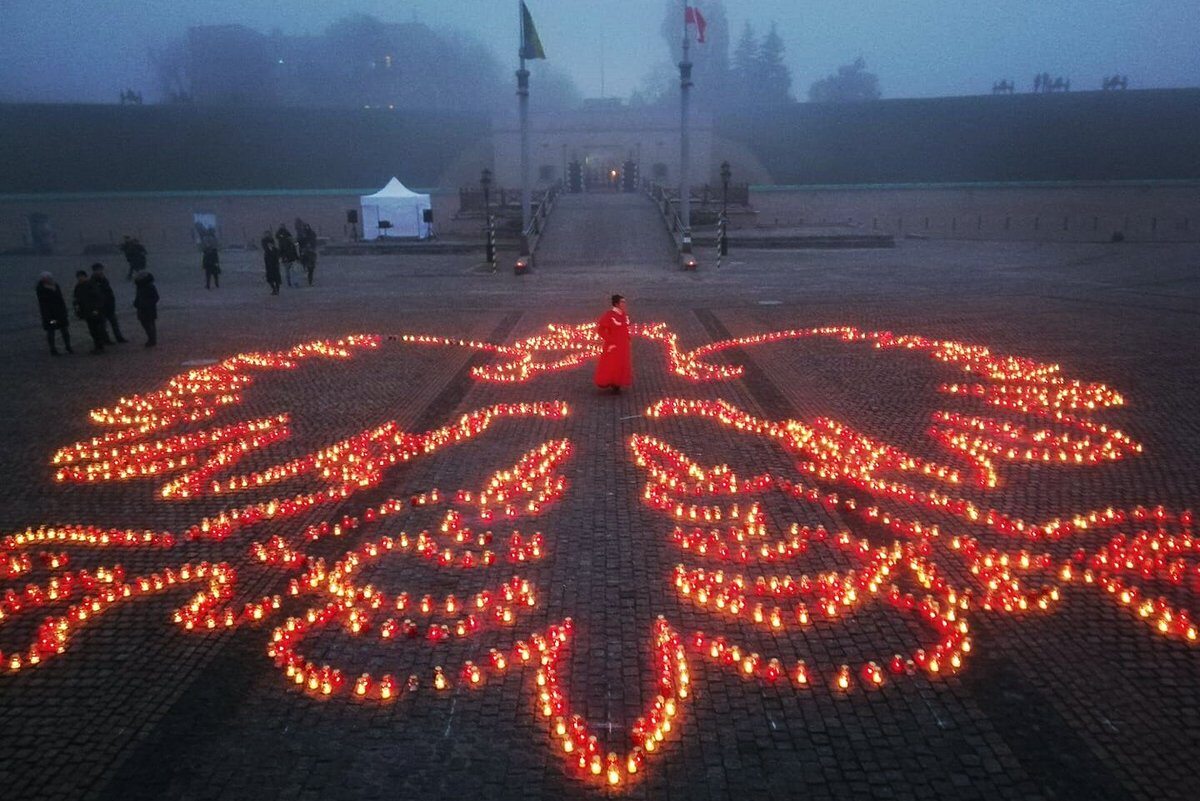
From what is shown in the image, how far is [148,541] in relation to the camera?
738 cm

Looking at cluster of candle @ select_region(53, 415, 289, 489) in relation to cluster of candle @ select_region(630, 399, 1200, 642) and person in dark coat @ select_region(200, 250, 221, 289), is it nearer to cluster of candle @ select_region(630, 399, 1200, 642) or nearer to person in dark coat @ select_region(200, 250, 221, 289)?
cluster of candle @ select_region(630, 399, 1200, 642)

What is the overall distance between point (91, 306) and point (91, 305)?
0.02m

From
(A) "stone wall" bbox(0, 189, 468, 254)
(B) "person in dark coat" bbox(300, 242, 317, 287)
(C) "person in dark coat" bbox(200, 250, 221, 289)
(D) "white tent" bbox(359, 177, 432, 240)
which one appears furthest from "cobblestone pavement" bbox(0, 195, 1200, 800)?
(A) "stone wall" bbox(0, 189, 468, 254)

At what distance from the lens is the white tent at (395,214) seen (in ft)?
126

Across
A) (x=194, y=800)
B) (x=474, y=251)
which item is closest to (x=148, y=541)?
(x=194, y=800)

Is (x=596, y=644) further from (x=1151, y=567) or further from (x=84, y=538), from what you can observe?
(x=84, y=538)

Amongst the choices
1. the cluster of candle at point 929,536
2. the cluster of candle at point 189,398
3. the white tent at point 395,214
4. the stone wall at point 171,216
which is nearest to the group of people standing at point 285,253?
the cluster of candle at point 189,398

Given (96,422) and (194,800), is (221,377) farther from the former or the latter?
(194,800)

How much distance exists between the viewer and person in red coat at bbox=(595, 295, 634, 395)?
456 inches

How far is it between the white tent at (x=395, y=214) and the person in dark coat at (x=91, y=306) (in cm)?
2377

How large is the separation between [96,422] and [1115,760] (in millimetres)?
11160

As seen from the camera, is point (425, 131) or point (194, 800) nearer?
point (194, 800)

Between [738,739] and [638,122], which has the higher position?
[638,122]

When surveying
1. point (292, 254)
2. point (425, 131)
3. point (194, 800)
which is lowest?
point (194, 800)
